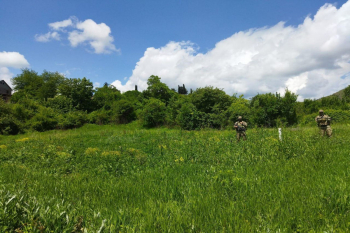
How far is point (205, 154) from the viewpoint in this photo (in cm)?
783

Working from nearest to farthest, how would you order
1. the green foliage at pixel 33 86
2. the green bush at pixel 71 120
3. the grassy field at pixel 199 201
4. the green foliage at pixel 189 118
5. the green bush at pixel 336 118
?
the grassy field at pixel 199 201 → the green bush at pixel 336 118 → the green foliage at pixel 189 118 → the green bush at pixel 71 120 → the green foliage at pixel 33 86

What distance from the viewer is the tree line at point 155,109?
85.9ft

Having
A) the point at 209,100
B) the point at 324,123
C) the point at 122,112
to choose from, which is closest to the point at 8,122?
the point at 122,112

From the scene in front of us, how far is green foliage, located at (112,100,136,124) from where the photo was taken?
3634 centimetres

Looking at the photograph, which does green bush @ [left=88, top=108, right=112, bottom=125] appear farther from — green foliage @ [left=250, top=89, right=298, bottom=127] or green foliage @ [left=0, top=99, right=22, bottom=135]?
green foliage @ [left=250, top=89, right=298, bottom=127]

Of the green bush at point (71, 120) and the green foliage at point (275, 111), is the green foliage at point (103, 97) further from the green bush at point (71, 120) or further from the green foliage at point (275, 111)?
the green foliage at point (275, 111)

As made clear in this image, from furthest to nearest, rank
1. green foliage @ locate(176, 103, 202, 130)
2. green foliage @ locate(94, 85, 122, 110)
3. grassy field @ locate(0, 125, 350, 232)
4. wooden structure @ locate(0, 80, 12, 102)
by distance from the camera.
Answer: wooden structure @ locate(0, 80, 12, 102), green foliage @ locate(94, 85, 122, 110), green foliage @ locate(176, 103, 202, 130), grassy field @ locate(0, 125, 350, 232)

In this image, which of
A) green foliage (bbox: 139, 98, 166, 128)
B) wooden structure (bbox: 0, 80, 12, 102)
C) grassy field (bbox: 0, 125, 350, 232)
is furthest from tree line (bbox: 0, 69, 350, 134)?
wooden structure (bbox: 0, 80, 12, 102)

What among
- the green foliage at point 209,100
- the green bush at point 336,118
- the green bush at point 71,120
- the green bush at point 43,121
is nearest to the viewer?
the green bush at point 336,118

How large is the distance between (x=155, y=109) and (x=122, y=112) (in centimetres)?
786

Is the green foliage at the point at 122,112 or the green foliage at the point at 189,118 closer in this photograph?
the green foliage at the point at 189,118

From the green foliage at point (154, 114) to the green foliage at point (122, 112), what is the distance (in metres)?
5.46

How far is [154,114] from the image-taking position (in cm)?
3200

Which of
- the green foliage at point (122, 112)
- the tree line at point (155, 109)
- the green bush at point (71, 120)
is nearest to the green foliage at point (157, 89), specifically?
the tree line at point (155, 109)
